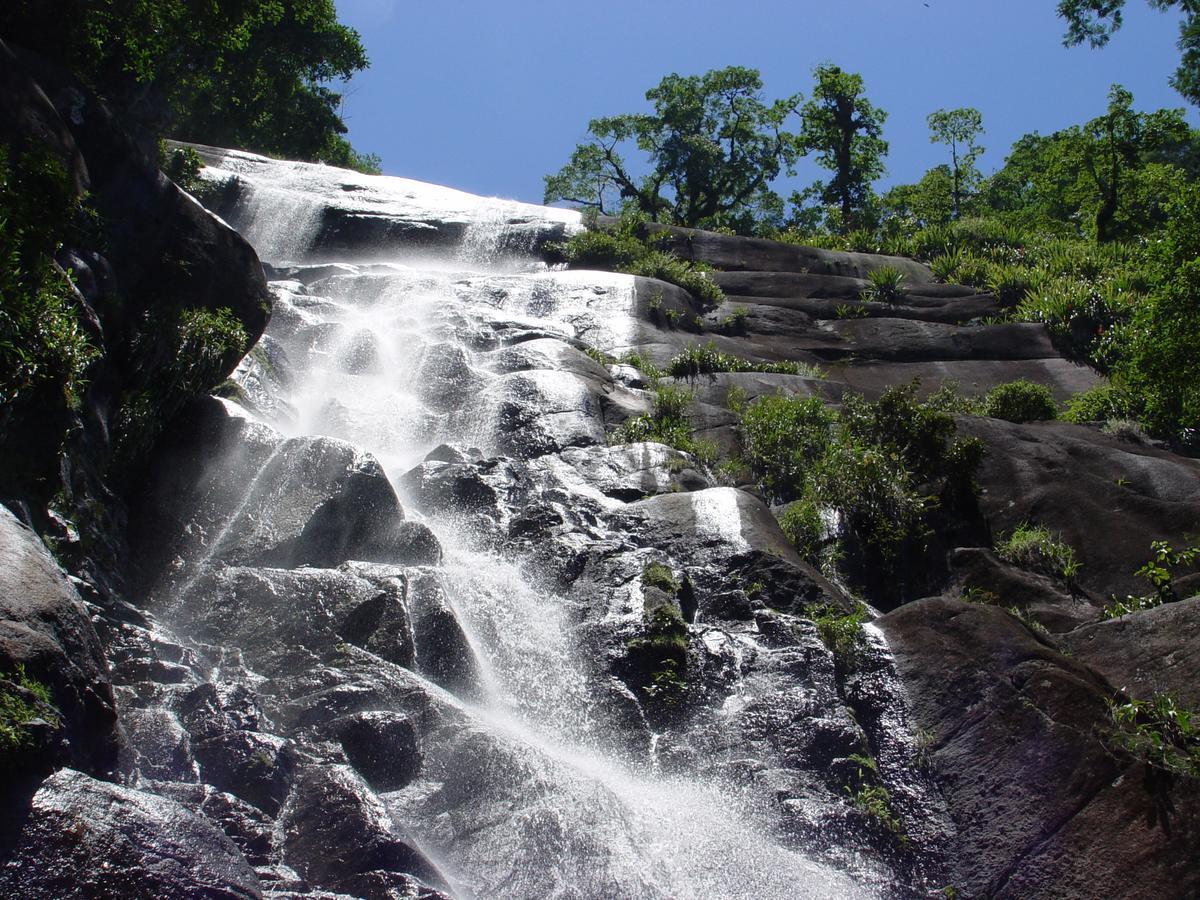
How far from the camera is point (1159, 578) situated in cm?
1193

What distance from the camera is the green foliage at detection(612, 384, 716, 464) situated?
1614 centimetres

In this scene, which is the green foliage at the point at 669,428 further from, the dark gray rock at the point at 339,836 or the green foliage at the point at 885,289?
the green foliage at the point at 885,289

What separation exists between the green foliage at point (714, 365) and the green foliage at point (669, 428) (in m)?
1.86

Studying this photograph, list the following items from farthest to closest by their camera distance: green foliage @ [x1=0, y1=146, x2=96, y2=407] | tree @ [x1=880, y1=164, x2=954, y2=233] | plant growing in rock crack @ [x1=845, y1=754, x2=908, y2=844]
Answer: tree @ [x1=880, y1=164, x2=954, y2=233]
plant growing in rock crack @ [x1=845, y1=754, x2=908, y2=844]
green foliage @ [x1=0, y1=146, x2=96, y2=407]

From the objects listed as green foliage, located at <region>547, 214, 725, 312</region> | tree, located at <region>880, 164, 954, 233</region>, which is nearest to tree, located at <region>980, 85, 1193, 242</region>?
tree, located at <region>880, 164, 954, 233</region>

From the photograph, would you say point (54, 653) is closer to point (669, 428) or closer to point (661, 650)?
point (661, 650)

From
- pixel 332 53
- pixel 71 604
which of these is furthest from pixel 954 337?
pixel 332 53

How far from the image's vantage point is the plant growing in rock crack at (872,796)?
8.74m

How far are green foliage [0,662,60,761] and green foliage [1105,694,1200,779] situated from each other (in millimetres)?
8145

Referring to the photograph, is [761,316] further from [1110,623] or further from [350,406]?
[1110,623]

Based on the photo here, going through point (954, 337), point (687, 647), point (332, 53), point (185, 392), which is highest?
point (332, 53)

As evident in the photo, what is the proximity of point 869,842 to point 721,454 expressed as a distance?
338 inches

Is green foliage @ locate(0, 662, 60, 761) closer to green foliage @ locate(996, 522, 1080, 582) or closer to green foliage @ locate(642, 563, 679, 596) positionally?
green foliage @ locate(642, 563, 679, 596)

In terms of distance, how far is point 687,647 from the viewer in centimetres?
1084
